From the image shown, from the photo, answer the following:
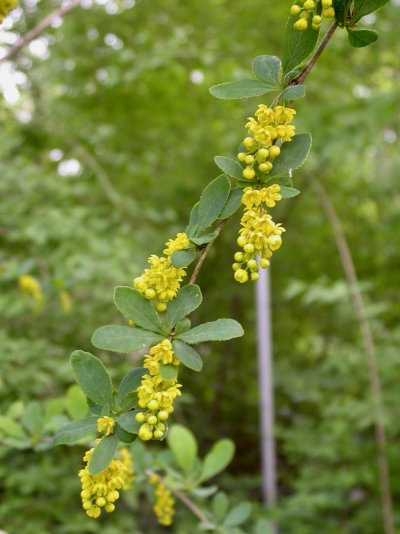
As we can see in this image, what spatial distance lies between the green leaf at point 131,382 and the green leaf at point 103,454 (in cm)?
4

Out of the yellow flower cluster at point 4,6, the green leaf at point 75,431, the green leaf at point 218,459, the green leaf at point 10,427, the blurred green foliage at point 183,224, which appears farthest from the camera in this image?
the blurred green foliage at point 183,224

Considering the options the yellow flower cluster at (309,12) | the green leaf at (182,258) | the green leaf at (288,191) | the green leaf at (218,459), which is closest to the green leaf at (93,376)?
the green leaf at (182,258)

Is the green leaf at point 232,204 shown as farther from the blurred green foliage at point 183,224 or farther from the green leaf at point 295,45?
the blurred green foliage at point 183,224

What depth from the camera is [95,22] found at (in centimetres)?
251

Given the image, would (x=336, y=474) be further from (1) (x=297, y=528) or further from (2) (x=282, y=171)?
(2) (x=282, y=171)

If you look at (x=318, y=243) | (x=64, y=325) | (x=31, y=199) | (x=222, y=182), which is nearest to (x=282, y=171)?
(x=222, y=182)

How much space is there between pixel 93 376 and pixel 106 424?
43mm

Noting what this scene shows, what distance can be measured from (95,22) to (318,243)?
61.6 inches

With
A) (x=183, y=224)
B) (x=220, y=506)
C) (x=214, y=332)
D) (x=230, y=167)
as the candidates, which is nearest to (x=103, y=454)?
(x=214, y=332)

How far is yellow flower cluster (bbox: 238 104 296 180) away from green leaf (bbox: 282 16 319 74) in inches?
1.8

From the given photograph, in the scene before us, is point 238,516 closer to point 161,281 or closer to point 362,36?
point 161,281

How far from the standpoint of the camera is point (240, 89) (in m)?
0.53

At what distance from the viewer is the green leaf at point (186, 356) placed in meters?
0.48

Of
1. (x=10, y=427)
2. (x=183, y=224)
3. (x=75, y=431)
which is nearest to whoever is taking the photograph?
(x=75, y=431)
